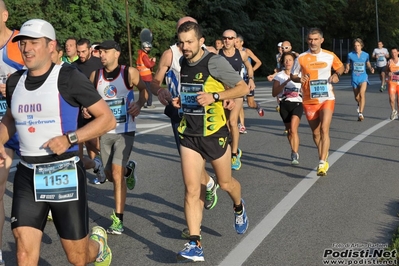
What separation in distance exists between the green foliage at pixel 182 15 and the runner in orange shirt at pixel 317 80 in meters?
25.7

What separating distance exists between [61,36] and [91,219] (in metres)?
31.0

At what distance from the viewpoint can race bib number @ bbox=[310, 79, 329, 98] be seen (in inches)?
427

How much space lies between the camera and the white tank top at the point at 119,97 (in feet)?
25.8

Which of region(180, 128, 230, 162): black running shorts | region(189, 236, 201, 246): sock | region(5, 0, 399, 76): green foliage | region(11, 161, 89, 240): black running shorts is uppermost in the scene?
region(5, 0, 399, 76): green foliage

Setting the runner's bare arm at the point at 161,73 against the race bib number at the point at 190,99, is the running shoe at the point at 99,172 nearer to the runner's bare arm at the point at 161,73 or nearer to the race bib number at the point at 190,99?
the runner's bare arm at the point at 161,73

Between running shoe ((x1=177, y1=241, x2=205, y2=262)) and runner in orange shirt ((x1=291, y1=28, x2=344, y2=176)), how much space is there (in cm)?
483

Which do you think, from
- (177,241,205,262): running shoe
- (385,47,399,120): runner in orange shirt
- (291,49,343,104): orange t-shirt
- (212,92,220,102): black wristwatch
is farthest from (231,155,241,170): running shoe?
(385,47,399,120): runner in orange shirt

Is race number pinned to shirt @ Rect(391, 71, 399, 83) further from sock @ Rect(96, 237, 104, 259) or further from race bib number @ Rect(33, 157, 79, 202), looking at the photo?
race bib number @ Rect(33, 157, 79, 202)

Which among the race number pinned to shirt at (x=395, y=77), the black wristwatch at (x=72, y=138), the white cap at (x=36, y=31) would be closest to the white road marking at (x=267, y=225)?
the black wristwatch at (x=72, y=138)

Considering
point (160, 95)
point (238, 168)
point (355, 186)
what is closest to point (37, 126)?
point (160, 95)

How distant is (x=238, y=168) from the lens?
11203 millimetres

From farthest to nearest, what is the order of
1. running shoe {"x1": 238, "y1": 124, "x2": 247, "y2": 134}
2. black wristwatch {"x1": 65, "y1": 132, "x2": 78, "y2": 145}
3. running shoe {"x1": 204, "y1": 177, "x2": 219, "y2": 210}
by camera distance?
running shoe {"x1": 238, "y1": 124, "x2": 247, "y2": 134} < running shoe {"x1": 204, "y1": 177, "x2": 219, "y2": 210} < black wristwatch {"x1": 65, "y1": 132, "x2": 78, "y2": 145}

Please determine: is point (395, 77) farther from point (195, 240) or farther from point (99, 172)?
point (195, 240)

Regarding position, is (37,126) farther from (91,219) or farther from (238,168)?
(238,168)
